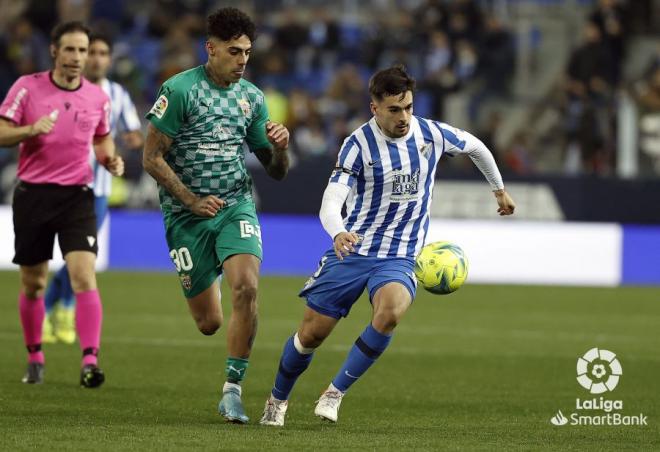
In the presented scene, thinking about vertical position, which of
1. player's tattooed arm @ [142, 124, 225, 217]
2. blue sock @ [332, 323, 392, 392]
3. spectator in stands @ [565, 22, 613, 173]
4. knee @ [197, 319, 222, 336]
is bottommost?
blue sock @ [332, 323, 392, 392]

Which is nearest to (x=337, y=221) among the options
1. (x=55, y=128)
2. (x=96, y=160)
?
(x=55, y=128)

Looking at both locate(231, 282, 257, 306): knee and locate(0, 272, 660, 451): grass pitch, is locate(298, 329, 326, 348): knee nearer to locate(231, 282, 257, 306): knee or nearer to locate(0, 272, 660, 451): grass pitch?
locate(231, 282, 257, 306): knee

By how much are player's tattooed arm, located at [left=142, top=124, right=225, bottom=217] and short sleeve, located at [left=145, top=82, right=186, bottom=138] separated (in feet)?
0.13

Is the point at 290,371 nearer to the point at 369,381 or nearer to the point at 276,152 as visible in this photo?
the point at 276,152

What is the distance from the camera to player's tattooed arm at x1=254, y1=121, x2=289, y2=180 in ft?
24.6

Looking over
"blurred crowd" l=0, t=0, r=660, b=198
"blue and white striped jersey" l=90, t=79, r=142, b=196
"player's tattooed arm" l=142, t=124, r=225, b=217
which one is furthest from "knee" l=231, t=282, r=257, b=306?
"blurred crowd" l=0, t=0, r=660, b=198

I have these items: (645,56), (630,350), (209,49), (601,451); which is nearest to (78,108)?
(209,49)

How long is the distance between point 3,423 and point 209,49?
2.31 m

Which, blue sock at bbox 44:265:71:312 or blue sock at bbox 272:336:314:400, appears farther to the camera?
blue sock at bbox 44:265:71:312

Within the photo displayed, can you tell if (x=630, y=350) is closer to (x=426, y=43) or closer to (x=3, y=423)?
(x=3, y=423)

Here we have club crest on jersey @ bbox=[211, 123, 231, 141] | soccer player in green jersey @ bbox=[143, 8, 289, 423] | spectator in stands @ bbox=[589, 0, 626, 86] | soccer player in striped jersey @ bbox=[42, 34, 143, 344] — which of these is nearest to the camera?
soccer player in green jersey @ bbox=[143, 8, 289, 423]

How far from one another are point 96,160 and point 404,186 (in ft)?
12.5

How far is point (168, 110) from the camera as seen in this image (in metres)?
7.45

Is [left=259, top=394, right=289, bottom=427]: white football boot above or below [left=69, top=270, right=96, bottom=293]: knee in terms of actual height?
below
